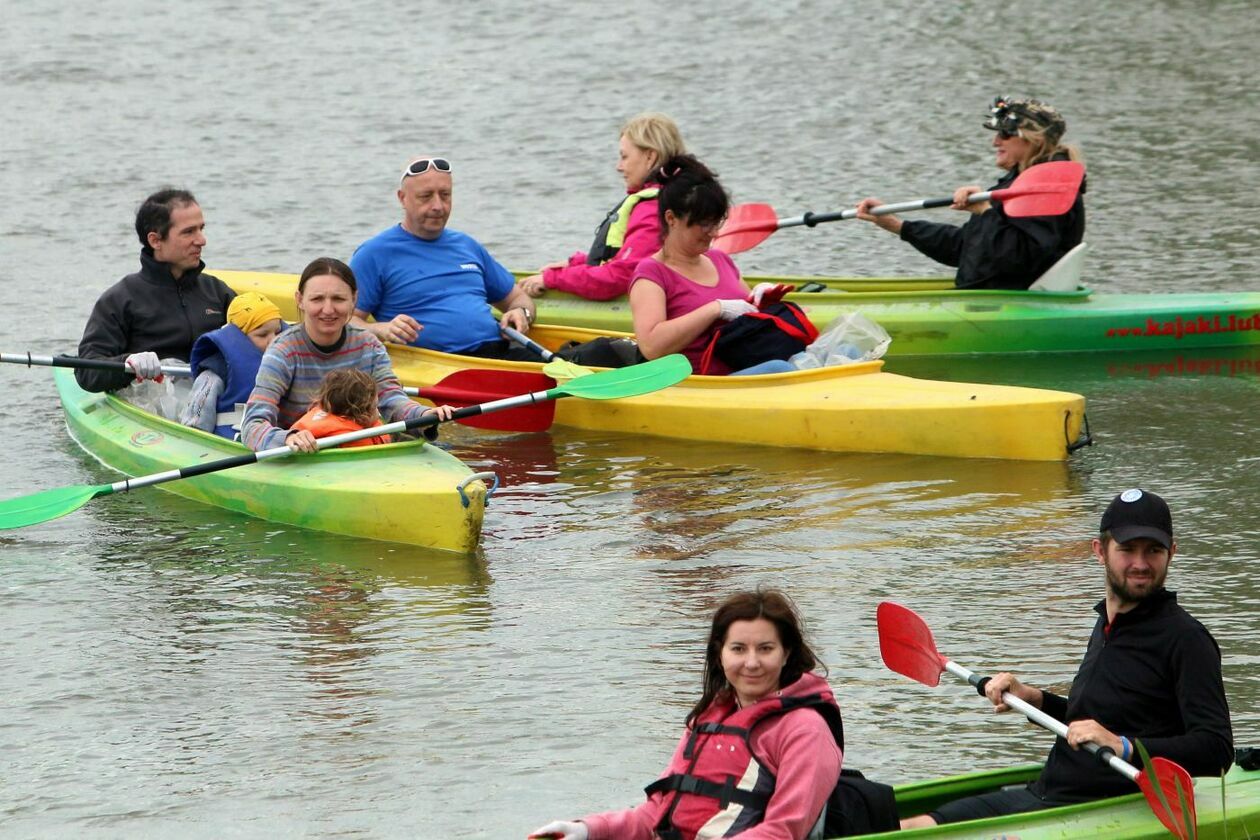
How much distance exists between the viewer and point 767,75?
20.4 m

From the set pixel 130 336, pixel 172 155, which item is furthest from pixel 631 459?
pixel 172 155

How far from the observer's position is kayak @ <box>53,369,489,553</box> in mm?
7457

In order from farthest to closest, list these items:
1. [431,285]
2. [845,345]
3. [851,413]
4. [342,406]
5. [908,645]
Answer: [431,285], [845,345], [851,413], [342,406], [908,645]

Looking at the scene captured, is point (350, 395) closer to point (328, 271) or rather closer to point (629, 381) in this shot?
point (328, 271)

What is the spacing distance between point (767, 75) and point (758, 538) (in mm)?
13367

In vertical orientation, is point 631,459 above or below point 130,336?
below

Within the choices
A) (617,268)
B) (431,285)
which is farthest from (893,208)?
(431,285)

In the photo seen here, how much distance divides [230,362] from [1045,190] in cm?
423

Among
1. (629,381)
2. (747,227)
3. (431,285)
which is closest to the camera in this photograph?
(629,381)

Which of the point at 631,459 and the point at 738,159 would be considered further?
the point at 738,159

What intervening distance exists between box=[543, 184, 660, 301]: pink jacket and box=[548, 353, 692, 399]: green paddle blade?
133 cm

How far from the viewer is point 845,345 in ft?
30.1

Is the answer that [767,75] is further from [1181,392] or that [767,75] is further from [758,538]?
[758,538]

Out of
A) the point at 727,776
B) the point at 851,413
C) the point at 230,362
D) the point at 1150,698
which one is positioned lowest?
the point at 727,776
